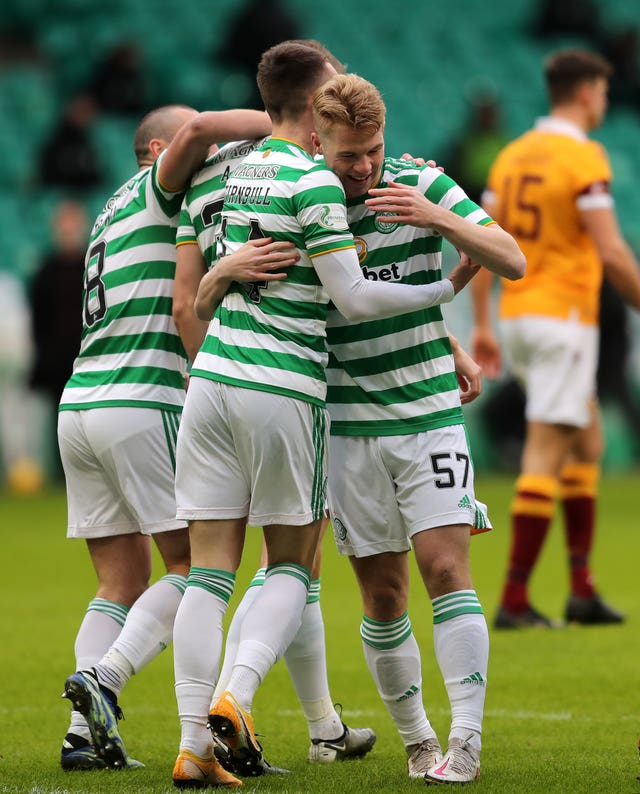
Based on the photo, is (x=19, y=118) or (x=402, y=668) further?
(x=19, y=118)

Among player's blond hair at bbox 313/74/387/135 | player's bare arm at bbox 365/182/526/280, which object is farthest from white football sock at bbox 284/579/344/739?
player's blond hair at bbox 313/74/387/135

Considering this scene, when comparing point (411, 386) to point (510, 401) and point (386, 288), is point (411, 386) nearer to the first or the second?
point (386, 288)

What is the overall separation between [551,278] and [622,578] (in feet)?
7.44

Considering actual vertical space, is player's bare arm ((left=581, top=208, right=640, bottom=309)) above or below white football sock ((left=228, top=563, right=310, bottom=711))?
above

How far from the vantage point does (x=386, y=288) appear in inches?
141

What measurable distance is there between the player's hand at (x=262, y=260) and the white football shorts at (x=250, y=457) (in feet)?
0.96

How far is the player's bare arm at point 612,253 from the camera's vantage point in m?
6.54

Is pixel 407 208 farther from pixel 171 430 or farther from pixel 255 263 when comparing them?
pixel 171 430

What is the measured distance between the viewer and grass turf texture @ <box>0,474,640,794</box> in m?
3.78

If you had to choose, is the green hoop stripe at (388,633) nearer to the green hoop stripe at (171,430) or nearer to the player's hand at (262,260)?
the green hoop stripe at (171,430)

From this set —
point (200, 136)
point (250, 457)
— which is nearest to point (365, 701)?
point (250, 457)

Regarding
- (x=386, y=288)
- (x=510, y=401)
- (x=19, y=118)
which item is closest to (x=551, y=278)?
(x=386, y=288)

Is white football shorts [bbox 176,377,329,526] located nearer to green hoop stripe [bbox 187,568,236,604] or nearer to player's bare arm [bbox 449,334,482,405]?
green hoop stripe [bbox 187,568,236,604]

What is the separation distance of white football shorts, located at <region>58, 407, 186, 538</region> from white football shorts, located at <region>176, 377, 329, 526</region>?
0.52 metres
